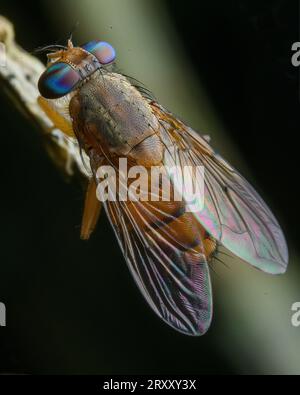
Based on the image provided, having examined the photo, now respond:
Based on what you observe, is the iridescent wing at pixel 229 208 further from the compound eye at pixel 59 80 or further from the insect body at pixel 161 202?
the compound eye at pixel 59 80

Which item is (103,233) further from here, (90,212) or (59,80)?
(59,80)

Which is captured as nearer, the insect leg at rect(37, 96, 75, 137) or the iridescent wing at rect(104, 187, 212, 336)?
the iridescent wing at rect(104, 187, 212, 336)

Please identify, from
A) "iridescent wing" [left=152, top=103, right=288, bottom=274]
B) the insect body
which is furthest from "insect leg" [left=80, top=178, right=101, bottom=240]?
"iridescent wing" [left=152, top=103, right=288, bottom=274]

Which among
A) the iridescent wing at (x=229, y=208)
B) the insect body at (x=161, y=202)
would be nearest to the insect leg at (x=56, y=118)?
the insect body at (x=161, y=202)


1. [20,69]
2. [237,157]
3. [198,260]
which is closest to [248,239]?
[198,260]

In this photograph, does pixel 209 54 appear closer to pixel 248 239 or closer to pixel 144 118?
pixel 144 118

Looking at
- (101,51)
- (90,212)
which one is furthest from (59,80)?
(90,212)

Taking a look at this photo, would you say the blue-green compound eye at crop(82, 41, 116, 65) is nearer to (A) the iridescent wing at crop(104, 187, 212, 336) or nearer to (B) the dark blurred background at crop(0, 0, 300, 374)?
(B) the dark blurred background at crop(0, 0, 300, 374)
